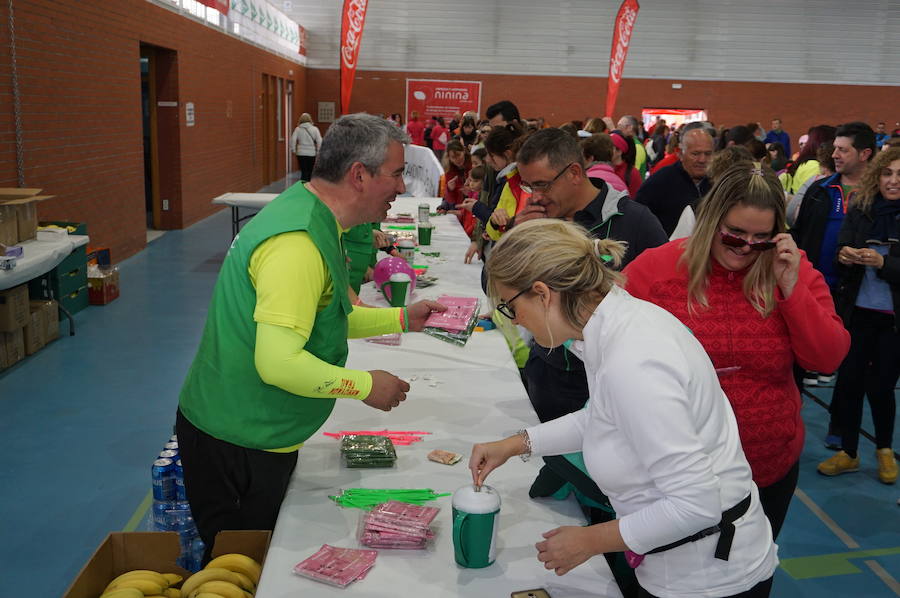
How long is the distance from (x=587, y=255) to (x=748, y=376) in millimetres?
816

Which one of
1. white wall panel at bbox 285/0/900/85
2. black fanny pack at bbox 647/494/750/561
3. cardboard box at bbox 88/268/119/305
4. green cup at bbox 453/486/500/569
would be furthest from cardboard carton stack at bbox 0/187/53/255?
A: white wall panel at bbox 285/0/900/85

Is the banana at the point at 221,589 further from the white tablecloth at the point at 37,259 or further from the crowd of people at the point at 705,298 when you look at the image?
the white tablecloth at the point at 37,259

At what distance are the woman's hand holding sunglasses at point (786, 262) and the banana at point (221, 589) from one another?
1.56 meters

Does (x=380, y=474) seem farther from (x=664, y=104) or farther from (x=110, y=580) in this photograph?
(x=664, y=104)

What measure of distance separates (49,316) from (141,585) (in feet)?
14.6

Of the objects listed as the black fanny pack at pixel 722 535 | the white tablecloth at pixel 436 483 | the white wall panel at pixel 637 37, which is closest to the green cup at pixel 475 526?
the white tablecloth at pixel 436 483

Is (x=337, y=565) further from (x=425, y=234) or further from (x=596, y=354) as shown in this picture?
(x=425, y=234)

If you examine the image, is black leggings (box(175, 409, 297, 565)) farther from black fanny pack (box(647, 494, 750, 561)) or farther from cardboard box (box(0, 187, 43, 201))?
cardboard box (box(0, 187, 43, 201))

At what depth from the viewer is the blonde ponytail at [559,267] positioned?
4.74 feet

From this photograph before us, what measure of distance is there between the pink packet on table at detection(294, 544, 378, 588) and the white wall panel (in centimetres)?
1986

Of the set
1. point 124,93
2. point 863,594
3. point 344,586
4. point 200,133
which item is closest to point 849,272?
point 863,594

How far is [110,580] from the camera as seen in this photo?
6.22 ft

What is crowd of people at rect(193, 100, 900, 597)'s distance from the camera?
4.42ft

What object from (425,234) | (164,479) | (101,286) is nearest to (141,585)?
(164,479)
